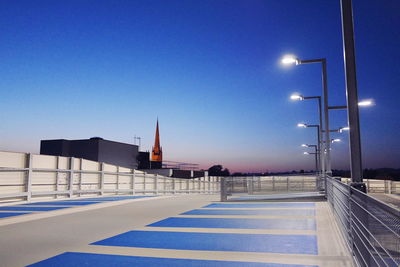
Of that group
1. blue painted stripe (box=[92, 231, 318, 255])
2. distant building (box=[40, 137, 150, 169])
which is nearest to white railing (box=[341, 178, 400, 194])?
distant building (box=[40, 137, 150, 169])

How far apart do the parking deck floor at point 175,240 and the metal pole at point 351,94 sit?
1.55 meters

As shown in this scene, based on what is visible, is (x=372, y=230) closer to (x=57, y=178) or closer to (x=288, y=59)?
(x=288, y=59)

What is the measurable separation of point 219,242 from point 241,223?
2.75 m

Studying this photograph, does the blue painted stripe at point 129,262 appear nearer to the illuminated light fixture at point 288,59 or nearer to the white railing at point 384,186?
the illuminated light fixture at point 288,59

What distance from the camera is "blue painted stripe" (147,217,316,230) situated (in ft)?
30.2

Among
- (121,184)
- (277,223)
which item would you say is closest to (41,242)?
(277,223)

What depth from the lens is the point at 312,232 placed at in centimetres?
822

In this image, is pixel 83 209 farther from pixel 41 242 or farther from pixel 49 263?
pixel 49 263

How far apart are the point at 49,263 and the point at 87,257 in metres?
0.65

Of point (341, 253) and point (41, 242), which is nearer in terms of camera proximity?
point (341, 253)

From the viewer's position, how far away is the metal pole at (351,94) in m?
6.19

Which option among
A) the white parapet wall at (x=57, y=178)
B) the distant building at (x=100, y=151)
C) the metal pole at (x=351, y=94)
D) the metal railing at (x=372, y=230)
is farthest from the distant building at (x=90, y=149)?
the metal railing at (x=372, y=230)

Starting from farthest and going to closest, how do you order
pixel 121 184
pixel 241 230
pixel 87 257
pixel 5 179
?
pixel 121 184
pixel 5 179
pixel 241 230
pixel 87 257

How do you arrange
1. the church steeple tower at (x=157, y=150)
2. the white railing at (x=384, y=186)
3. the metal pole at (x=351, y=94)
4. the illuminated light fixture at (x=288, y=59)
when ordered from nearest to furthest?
the metal pole at (x=351, y=94) → the illuminated light fixture at (x=288, y=59) → the white railing at (x=384, y=186) → the church steeple tower at (x=157, y=150)
